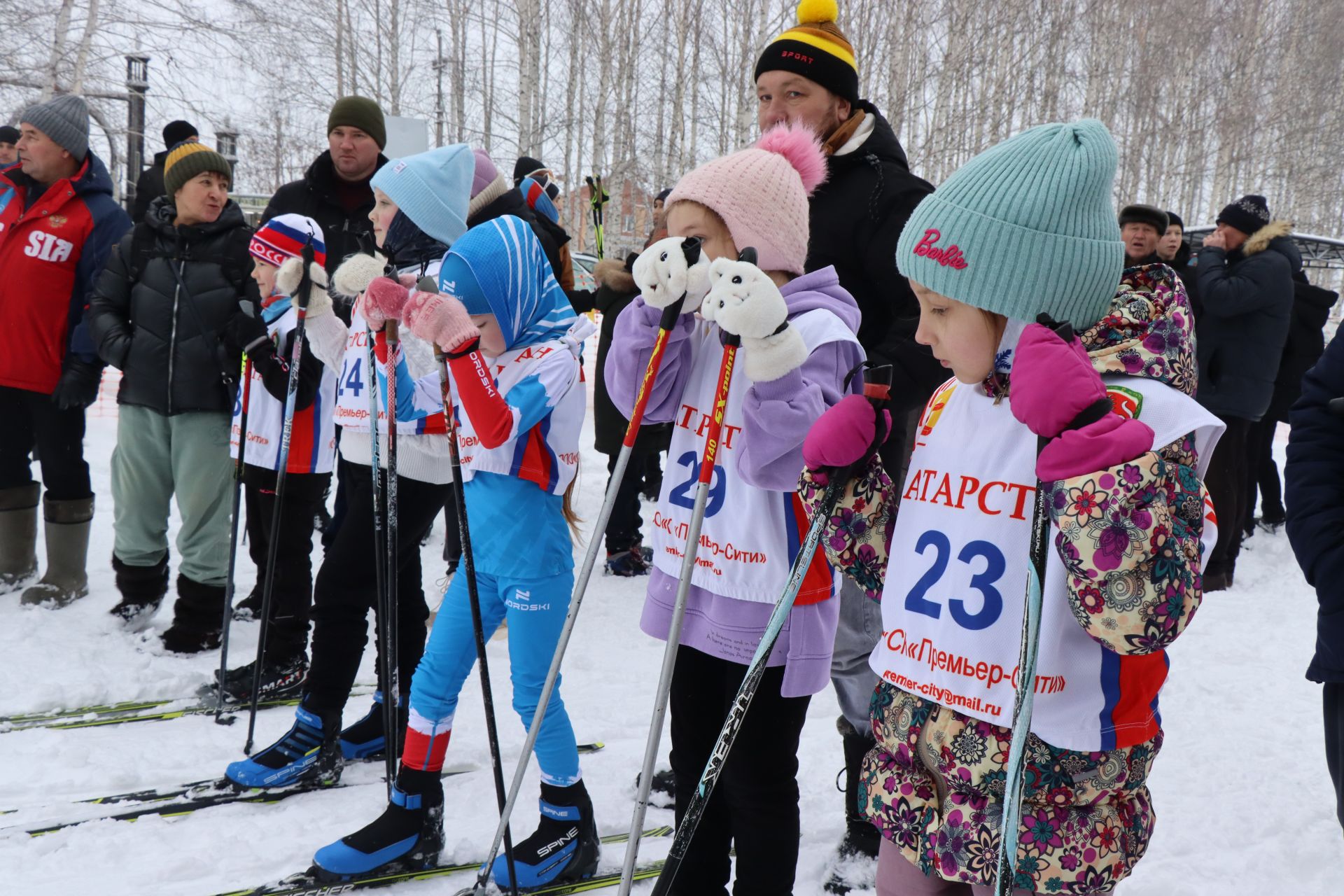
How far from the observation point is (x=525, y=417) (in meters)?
2.78

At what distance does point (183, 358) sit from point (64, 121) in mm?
1627

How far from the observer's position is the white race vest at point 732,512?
89.7 inches

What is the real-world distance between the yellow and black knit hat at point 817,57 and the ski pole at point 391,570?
139 centimetres

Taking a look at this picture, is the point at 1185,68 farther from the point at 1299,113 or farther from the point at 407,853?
the point at 407,853

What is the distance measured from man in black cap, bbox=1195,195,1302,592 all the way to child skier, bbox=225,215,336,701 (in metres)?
5.24

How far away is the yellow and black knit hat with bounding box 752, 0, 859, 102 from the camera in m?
2.96

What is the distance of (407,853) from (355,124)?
140 inches

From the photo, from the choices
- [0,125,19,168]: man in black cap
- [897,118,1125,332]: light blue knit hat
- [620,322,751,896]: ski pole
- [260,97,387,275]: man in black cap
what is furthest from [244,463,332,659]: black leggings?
[0,125,19,168]: man in black cap

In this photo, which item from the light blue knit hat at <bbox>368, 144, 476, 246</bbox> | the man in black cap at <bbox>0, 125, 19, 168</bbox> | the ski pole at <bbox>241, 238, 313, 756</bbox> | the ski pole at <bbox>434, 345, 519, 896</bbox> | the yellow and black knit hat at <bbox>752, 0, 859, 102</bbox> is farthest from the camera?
the man in black cap at <bbox>0, 125, 19, 168</bbox>

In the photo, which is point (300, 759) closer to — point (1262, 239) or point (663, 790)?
point (663, 790)

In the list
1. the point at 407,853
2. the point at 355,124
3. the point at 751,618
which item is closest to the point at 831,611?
the point at 751,618

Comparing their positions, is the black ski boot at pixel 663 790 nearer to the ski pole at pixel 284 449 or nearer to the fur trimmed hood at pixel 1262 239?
the ski pole at pixel 284 449

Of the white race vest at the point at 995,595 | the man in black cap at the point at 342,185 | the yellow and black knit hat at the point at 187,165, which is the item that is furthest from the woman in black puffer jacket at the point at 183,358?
the white race vest at the point at 995,595

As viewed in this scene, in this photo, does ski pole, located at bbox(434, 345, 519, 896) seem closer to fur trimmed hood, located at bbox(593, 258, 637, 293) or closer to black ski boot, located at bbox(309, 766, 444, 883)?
black ski boot, located at bbox(309, 766, 444, 883)
